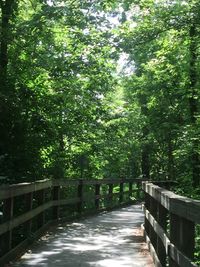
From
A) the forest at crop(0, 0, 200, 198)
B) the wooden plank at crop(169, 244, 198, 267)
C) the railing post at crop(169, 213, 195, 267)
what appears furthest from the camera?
the forest at crop(0, 0, 200, 198)

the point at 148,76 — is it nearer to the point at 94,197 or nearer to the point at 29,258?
the point at 94,197

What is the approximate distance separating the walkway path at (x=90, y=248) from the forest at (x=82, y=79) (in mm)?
1750

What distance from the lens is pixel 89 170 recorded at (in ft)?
77.8

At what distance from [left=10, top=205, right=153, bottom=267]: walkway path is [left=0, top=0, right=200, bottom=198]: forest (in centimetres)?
175

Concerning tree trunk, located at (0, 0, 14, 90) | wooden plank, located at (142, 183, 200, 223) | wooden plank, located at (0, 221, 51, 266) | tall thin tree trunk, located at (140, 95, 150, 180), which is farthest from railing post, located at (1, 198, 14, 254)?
tall thin tree trunk, located at (140, 95, 150, 180)

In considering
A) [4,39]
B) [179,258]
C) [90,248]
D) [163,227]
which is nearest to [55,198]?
[90,248]

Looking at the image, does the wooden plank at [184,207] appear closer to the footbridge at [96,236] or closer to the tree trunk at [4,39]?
the footbridge at [96,236]

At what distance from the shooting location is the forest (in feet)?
38.6

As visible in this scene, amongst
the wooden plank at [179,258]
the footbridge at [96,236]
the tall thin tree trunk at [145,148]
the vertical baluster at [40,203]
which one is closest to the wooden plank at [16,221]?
the footbridge at [96,236]

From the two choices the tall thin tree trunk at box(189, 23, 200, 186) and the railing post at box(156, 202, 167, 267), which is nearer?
the railing post at box(156, 202, 167, 267)

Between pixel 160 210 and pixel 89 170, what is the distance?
1712cm

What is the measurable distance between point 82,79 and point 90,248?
11.9 metres

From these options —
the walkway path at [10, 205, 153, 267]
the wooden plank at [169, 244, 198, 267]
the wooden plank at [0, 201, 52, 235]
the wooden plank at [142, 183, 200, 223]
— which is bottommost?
the walkway path at [10, 205, 153, 267]

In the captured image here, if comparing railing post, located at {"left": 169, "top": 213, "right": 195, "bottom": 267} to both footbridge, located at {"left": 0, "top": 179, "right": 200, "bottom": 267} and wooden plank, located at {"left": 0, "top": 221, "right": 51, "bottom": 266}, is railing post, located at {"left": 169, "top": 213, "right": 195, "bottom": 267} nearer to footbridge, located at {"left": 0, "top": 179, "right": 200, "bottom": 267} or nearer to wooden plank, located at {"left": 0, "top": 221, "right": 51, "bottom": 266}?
footbridge, located at {"left": 0, "top": 179, "right": 200, "bottom": 267}
